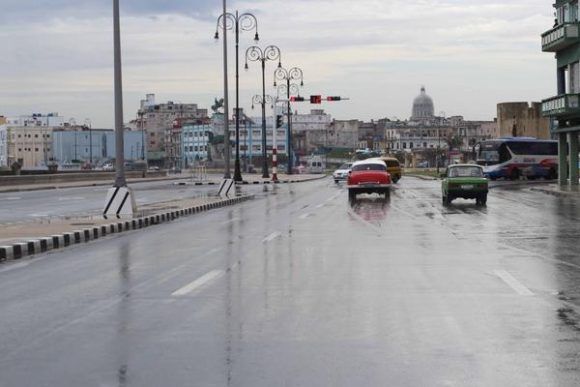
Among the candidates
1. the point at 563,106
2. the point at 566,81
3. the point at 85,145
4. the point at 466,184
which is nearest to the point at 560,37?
the point at 563,106

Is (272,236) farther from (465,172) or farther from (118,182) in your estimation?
(465,172)

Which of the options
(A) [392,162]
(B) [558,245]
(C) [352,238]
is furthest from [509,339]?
(A) [392,162]

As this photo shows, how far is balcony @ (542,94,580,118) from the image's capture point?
48875 millimetres

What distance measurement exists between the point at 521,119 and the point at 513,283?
92.6m

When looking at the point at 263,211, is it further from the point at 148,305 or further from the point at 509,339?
the point at 509,339

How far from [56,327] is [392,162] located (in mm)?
58075

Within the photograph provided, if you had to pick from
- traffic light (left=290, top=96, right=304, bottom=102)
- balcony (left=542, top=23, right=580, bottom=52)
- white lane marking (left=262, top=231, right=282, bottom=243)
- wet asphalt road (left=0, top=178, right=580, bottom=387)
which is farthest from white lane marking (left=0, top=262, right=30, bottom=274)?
traffic light (left=290, top=96, right=304, bottom=102)

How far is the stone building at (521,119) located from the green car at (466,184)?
67.6 meters

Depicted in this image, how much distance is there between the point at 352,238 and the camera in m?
18.8

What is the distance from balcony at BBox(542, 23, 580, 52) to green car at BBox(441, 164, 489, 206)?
19268 mm

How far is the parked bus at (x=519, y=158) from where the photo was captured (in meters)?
68.6

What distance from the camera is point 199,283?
38.6 feet

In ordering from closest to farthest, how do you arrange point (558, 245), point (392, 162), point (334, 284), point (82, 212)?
point (334, 284) → point (558, 245) → point (82, 212) → point (392, 162)

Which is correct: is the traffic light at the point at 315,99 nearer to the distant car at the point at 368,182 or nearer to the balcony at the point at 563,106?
the balcony at the point at 563,106
